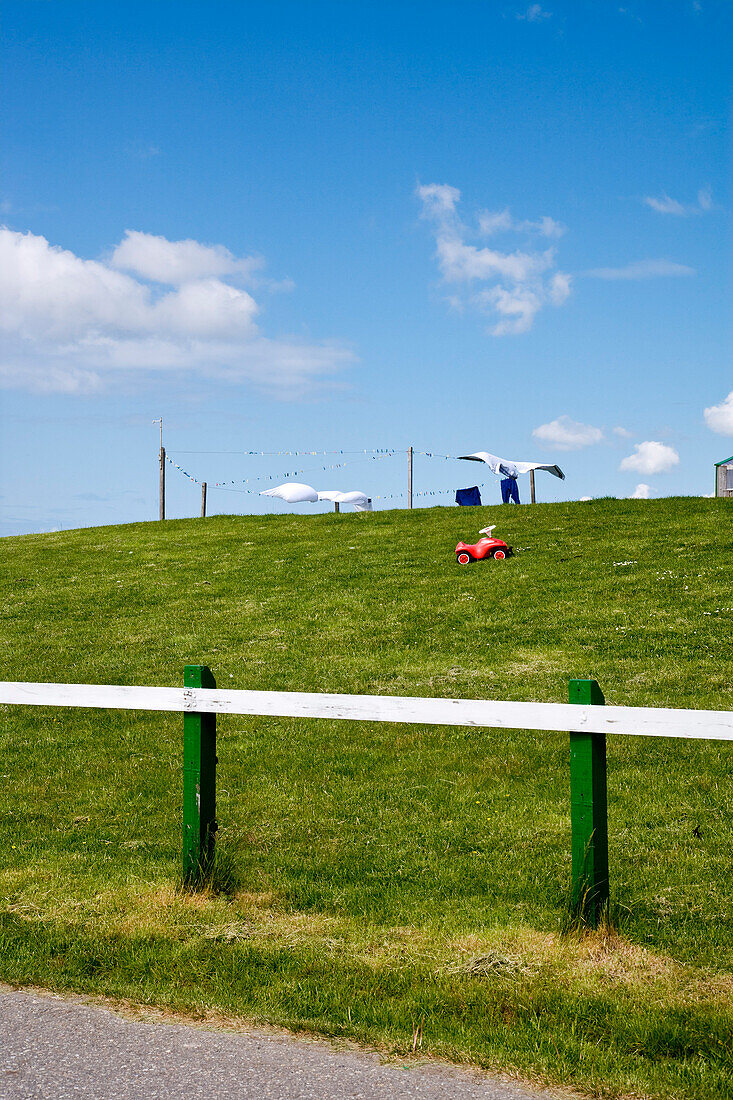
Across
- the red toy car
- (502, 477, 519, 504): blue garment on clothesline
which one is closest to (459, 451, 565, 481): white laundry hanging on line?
(502, 477, 519, 504): blue garment on clothesline

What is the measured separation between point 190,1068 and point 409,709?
2.15 metres

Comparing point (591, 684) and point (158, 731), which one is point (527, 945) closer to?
point (591, 684)

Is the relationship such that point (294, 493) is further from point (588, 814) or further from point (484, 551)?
point (588, 814)

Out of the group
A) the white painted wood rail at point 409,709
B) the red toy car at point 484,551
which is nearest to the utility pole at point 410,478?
the red toy car at point 484,551

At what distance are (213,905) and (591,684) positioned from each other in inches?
108

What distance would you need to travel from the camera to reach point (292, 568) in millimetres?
22703

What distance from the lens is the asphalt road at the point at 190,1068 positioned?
12.5 ft

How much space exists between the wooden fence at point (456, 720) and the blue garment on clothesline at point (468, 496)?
33017 millimetres

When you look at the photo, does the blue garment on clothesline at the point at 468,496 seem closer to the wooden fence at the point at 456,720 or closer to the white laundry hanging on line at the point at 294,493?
the white laundry hanging on line at the point at 294,493

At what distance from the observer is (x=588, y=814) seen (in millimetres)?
5172

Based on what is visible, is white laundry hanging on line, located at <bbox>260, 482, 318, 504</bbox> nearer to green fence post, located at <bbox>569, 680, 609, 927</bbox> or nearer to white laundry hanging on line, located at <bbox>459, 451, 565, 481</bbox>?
white laundry hanging on line, located at <bbox>459, 451, 565, 481</bbox>

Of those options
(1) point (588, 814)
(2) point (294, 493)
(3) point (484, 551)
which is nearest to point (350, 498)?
(2) point (294, 493)

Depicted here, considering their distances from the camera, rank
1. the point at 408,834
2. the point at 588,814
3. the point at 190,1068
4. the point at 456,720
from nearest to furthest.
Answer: the point at 190,1068
the point at 588,814
the point at 456,720
the point at 408,834

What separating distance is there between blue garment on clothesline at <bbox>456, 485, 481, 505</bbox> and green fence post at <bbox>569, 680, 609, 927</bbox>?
3339 centimetres
